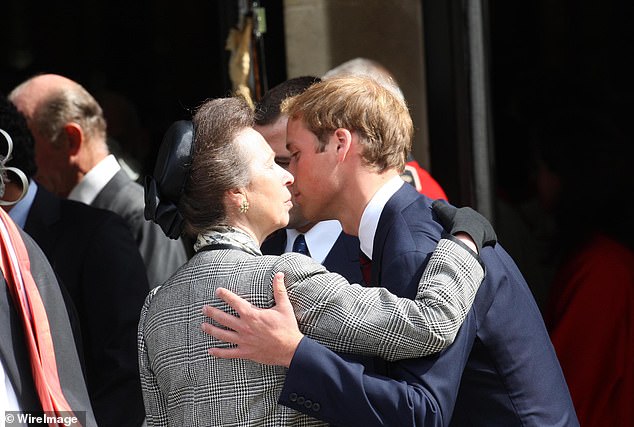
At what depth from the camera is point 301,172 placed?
2.67m

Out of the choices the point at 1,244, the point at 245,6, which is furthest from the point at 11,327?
the point at 245,6

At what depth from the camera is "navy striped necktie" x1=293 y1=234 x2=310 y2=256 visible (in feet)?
11.3

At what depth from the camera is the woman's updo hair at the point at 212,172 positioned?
2.50 m

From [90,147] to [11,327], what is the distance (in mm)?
2001

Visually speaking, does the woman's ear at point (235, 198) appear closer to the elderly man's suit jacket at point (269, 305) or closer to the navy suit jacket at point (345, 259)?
the elderly man's suit jacket at point (269, 305)

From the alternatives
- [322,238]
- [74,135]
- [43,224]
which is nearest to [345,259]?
[322,238]

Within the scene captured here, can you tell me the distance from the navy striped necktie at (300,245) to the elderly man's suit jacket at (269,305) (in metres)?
0.95

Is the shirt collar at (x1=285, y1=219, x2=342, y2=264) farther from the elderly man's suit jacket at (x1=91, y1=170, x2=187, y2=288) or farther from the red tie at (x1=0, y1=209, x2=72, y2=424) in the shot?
the red tie at (x1=0, y1=209, x2=72, y2=424)

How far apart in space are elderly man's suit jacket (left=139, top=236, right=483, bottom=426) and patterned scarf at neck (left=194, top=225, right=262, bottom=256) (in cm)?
3

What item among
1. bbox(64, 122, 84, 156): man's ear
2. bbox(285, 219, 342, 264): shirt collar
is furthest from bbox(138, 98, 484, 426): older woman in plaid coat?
bbox(64, 122, 84, 156): man's ear

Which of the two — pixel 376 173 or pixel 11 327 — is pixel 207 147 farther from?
pixel 11 327

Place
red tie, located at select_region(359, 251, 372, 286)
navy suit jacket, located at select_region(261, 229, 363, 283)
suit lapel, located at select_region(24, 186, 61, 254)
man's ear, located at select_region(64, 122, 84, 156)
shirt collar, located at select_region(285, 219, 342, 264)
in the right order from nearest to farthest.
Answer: red tie, located at select_region(359, 251, 372, 286) < navy suit jacket, located at select_region(261, 229, 363, 283) < shirt collar, located at select_region(285, 219, 342, 264) < suit lapel, located at select_region(24, 186, 61, 254) < man's ear, located at select_region(64, 122, 84, 156)

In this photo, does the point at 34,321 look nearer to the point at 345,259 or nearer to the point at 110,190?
the point at 345,259

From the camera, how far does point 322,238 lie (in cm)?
342
